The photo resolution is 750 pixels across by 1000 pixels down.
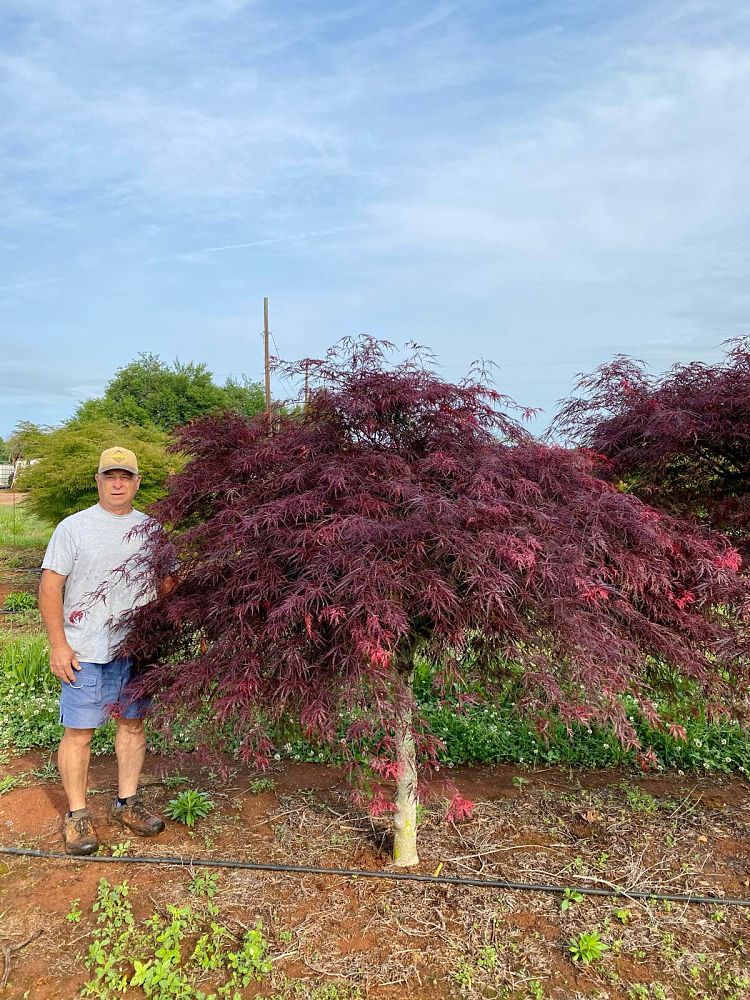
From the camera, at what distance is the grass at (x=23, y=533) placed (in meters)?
13.7

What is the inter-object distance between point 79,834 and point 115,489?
159cm

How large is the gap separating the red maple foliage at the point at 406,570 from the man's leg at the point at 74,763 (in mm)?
729

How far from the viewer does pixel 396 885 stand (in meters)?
2.90

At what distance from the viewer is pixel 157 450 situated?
33.8 ft

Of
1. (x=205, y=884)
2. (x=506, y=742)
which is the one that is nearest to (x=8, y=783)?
(x=205, y=884)

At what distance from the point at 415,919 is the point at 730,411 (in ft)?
8.62

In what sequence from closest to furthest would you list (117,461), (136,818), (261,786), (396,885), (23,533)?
1. (396,885)
2. (117,461)
3. (136,818)
4. (261,786)
5. (23,533)

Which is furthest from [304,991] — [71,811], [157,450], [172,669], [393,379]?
[157,450]

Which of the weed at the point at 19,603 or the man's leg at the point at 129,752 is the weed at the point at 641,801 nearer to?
the man's leg at the point at 129,752

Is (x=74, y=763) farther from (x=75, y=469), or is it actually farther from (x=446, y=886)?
(x=75, y=469)

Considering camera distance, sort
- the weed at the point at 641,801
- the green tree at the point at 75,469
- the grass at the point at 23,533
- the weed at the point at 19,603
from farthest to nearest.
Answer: the grass at the point at 23,533, the green tree at the point at 75,469, the weed at the point at 19,603, the weed at the point at 641,801

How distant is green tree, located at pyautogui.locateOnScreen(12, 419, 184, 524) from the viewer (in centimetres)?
948

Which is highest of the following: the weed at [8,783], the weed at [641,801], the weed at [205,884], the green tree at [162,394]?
the green tree at [162,394]

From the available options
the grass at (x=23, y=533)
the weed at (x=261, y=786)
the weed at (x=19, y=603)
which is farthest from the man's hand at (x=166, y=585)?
the grass at (x=23, y=533)
